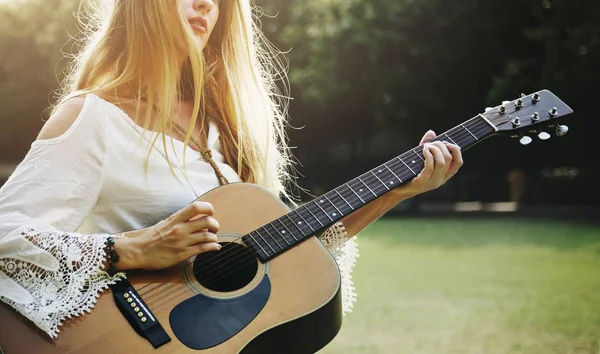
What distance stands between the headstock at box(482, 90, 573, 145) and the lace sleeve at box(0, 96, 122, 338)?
0.98 meters

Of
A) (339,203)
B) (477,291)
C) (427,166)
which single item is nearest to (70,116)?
(339,203)

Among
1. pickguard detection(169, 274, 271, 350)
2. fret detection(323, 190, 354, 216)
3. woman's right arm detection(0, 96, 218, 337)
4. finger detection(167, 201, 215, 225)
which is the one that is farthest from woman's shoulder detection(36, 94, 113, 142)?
fret detection(323, 190, 354, 216)

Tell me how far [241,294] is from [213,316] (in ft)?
0.27

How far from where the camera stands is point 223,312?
150cm

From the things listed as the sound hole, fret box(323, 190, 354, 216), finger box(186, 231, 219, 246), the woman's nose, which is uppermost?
the woman's nose

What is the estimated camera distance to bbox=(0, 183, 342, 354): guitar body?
143 cm

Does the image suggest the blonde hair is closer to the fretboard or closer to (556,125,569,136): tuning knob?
the fretboard

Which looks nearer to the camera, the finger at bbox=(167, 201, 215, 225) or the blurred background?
the finger at bbox=(167, 201, 215, 225)

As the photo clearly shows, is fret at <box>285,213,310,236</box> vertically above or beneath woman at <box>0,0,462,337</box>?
beneath

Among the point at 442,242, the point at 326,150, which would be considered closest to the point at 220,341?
the point at 442,242

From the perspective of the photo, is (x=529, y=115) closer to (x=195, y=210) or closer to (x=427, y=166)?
(x=427, y=166)

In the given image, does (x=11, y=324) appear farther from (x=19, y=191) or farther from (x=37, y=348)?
(x=19, y=191)

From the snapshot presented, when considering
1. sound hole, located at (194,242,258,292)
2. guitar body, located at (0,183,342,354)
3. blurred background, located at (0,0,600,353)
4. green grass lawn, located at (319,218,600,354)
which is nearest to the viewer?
guitar body, located at (0,183,342,354)

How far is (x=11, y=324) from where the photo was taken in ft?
4.72
